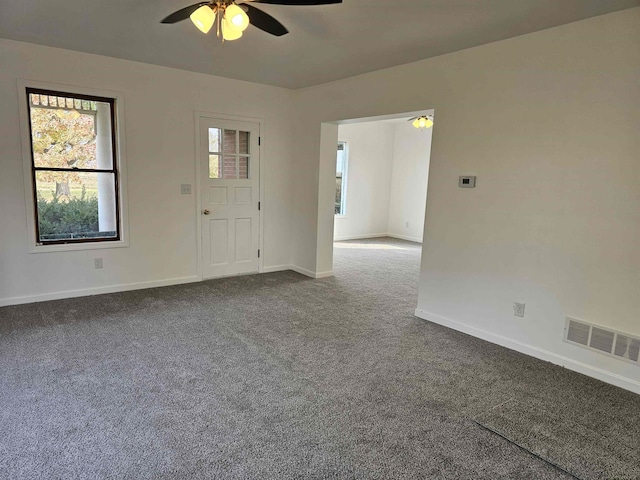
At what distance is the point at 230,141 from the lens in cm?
516

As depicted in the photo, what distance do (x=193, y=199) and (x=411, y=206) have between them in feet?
18.1

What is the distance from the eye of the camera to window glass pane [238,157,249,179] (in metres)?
5.31

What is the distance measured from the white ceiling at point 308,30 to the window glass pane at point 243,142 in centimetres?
103

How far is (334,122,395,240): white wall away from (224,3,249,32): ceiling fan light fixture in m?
6.19

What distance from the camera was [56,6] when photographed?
285 cm

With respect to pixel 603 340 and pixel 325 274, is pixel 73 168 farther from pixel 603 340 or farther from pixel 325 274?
pixel 603 340

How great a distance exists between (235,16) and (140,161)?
2.71 metres

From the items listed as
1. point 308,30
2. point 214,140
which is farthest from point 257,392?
point 214,140

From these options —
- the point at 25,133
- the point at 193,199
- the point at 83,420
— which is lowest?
the point at 83,420

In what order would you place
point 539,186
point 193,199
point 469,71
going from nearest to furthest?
point 539,186 → point 469,71 → point 193,199

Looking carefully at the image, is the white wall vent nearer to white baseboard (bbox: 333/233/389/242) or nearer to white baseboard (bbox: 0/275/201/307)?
white baseboard (bbox: 0/275/201/307)

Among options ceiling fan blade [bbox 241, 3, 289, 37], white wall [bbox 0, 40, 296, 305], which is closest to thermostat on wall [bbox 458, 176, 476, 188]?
ceiling fan blade [bbox 241, 3, 289, 37]

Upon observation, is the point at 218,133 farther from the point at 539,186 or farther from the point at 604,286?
the point at 604,286

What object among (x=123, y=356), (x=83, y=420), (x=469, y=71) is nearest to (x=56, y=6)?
(x=123, y=356)
